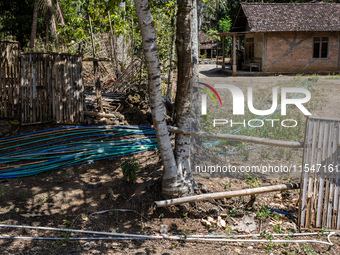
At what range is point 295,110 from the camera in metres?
7.19

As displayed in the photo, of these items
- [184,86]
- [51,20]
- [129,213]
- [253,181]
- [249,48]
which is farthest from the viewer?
[249,48]

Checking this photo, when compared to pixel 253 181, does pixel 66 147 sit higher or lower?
higher

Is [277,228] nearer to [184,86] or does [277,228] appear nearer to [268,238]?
[268,238]

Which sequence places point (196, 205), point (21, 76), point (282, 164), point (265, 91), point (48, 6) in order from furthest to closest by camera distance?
point (48, 6) < point (265, 91) < point (21, 76) < point (282, 164) < point (196, 205)

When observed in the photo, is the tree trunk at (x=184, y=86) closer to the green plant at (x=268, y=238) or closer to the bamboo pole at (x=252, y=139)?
the bamboo pole at (x=252, y=139)

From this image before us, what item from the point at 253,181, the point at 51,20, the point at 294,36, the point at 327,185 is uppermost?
the point at 51,20

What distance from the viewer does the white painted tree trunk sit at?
15.5 feet

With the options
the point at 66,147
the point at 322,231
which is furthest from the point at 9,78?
the point at 322,231

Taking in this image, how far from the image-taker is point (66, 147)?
6551mm

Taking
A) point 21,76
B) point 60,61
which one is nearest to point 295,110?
point 60,61

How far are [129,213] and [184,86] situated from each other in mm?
2030

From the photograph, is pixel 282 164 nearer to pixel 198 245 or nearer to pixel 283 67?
pixel 198 245

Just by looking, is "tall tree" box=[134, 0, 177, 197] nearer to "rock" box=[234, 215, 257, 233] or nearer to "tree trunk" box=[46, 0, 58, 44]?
"rock" box=[234, 215, 257, 233]

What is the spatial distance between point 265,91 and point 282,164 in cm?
417
